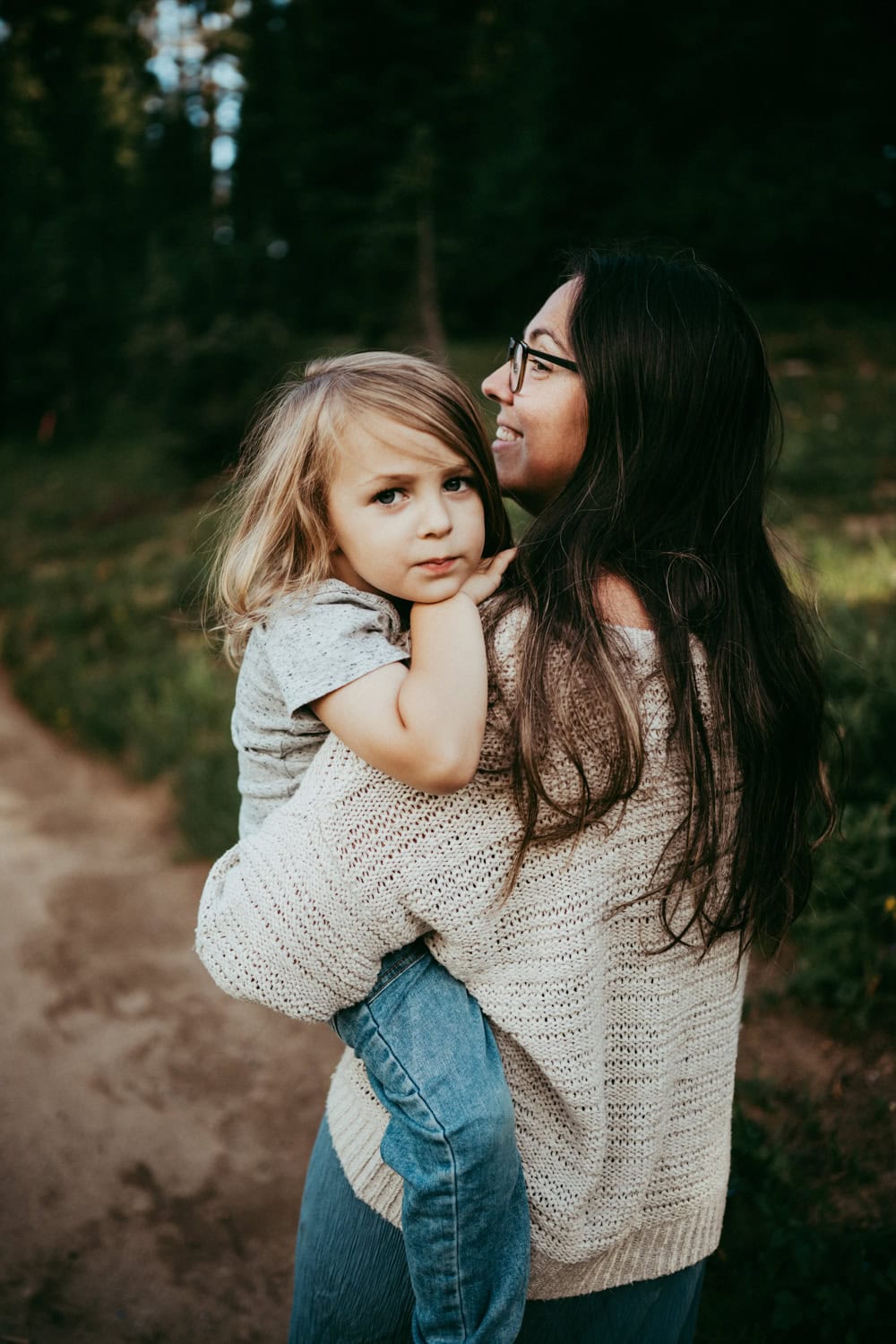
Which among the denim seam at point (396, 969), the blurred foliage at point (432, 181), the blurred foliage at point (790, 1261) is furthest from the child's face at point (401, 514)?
the blurred foliage at point (432, 181)

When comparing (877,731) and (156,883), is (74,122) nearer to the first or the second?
(156,883)

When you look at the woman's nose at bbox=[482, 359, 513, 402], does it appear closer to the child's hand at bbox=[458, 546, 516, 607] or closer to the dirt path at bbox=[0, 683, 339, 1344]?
the child's hand at bbox=[458, 546, 516, 607]

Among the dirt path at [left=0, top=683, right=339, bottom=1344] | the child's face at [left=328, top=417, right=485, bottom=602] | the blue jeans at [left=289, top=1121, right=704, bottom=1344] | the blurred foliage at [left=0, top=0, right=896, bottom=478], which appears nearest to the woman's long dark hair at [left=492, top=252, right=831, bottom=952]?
the child's face at [left=328, top=417, right=485, bottom=602]

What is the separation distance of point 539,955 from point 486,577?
0.58m

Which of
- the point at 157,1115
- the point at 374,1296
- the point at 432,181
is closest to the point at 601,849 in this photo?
the point at 374,1296

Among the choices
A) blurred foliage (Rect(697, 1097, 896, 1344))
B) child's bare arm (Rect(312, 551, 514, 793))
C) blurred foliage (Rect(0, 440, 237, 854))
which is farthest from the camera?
blurred foliage (Rect(0, 440, 237, 854))

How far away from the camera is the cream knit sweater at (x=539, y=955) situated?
1.28 meters

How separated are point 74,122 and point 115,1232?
28.0m

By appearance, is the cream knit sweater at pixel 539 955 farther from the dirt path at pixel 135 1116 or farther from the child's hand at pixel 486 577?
the dirt path at pixel 135 1116

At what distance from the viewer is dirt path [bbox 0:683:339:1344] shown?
109 inches

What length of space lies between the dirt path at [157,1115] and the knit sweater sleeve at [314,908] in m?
1.93

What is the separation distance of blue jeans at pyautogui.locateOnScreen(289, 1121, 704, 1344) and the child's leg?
165mm

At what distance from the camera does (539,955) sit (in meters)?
1.30

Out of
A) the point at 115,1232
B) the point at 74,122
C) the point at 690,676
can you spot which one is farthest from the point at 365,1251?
the point at 74,122
